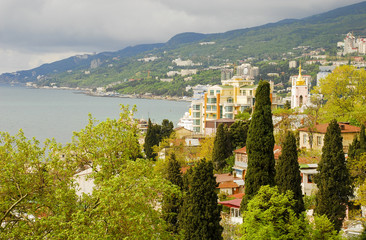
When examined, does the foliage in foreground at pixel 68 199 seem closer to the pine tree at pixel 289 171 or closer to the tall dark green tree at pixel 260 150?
the tall dark green tree at pixel 260 150

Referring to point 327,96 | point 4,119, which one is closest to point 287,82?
point 4,119

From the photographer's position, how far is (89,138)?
1157cm

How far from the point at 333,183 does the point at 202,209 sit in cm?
531

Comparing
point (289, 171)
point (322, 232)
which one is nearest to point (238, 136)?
point (289, 171)

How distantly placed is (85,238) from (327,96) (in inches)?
984

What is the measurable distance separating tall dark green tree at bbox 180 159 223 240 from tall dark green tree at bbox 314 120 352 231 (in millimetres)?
4299

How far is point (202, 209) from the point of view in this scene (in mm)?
14461

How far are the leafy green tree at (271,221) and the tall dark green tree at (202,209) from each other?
170 centimetres

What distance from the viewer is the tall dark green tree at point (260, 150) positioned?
1620 centimetres

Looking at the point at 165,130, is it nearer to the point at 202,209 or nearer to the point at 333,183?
the point at 333,183

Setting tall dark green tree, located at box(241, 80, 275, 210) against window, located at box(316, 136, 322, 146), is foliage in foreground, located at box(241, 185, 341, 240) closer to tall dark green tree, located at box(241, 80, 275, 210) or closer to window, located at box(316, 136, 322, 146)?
tall dark green tree, located at box(241, 80, 275, 210)

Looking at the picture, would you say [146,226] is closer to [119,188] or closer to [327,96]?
[119,188]

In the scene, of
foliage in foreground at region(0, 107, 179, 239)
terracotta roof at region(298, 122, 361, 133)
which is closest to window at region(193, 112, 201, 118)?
terracotta roof at region(298, 122, 361, 133)

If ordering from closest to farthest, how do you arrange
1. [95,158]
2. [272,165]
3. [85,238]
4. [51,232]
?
[85,238] < [51,232] < [95,158] < [272,165]
